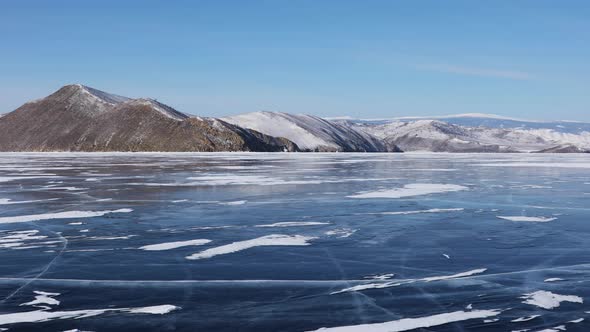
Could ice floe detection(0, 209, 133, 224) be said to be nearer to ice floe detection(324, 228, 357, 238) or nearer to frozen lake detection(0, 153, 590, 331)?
frozen lake detection(0, 153, 590, 331)

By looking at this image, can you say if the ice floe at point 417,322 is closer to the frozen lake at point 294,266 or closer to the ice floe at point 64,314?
the frozen lake at point 294,266

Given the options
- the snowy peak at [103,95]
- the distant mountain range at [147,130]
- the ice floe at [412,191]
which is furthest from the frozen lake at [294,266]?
the snowy peak at [103,95]

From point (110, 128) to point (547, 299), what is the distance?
132m

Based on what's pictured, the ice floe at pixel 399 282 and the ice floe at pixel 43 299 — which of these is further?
the ice floe at pixel 399 282

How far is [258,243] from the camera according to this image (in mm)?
9578

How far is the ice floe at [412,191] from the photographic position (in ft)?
58.2

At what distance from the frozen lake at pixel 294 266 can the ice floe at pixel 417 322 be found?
0.06 feet

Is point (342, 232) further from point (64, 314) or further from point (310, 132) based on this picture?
point (310, 132)

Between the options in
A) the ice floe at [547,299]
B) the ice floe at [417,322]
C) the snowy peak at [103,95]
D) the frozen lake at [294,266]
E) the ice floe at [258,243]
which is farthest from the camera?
the snowy peak at [103,95]

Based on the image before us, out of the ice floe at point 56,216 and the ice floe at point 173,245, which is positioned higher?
the ice floe at point 56,216


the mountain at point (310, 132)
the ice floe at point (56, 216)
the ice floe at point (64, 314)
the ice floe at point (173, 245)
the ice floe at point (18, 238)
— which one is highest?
the mountain at point (310, 132)

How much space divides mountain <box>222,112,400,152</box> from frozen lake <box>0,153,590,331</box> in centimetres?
12492

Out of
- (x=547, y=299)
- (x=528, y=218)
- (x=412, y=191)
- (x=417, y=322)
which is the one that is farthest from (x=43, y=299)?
(x=412, y=191)

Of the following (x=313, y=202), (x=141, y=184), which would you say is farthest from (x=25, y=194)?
(x=313, y=202)
